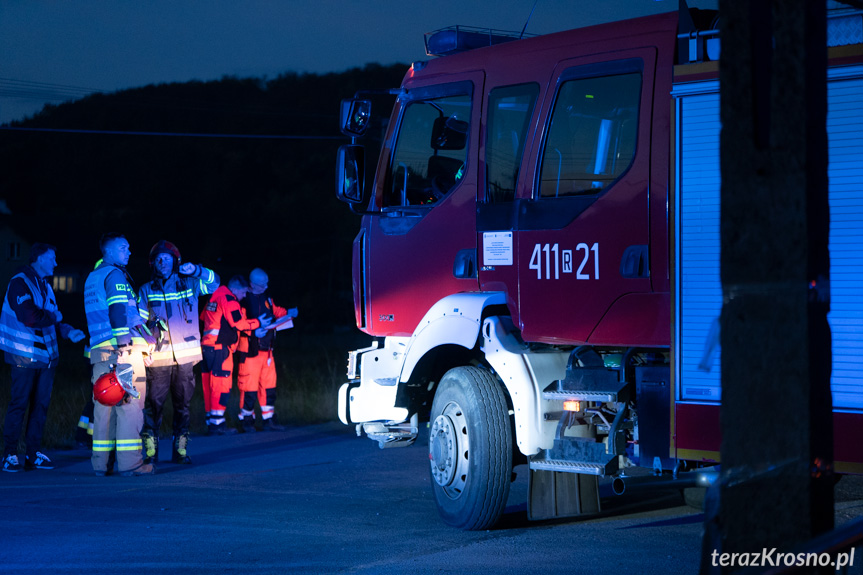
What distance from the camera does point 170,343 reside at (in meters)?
10.1

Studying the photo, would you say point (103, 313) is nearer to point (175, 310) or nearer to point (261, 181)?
point (175, 310)

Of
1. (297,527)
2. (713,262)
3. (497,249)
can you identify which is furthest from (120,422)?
(713,262)

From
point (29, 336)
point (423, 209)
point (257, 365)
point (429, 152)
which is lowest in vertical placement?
point (257, 365)

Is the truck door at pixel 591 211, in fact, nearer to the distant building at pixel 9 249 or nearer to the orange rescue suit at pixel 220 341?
the orange rescue suit at pixel 220 341

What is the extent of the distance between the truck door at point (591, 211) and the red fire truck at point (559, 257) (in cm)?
1

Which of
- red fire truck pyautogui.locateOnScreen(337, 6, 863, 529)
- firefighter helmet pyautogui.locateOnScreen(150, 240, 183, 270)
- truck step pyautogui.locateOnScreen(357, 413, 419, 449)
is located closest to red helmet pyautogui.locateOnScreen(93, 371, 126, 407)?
firefighter helmet pyautogui.locateOnScreen(150, 240, 183, 270)

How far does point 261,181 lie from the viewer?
347ft

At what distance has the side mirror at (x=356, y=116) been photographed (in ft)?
25.5

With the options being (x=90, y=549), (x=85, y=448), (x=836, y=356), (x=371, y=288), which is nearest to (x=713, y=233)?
(x=836, y=356)

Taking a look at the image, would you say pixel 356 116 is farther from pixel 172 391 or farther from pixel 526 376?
pixel 172 391

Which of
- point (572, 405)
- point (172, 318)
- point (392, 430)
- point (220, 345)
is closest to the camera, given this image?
point (572, 405)

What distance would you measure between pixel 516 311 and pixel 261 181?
10033cm

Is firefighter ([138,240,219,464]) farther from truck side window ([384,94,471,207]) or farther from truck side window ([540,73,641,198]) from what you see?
truck side window ([540,73,641,198])

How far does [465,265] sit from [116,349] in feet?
11.5
